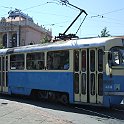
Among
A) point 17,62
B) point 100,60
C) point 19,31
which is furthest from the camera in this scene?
point 19,31

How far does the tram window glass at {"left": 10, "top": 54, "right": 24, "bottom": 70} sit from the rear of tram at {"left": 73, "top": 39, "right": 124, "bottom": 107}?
4878 millimetres

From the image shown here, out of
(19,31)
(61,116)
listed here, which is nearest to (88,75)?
(61,116)

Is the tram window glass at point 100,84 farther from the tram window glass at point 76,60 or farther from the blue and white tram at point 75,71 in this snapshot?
the tram window glass at point 76,60

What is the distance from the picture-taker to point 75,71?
1567cm

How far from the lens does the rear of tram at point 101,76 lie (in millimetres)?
14367

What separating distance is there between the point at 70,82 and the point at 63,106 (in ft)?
4.33

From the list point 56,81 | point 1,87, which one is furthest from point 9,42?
point 56,81

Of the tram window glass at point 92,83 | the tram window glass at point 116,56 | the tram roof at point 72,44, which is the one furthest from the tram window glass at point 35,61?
the tram window glass at point 116,56

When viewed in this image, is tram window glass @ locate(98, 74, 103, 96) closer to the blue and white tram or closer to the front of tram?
the blue and white tram

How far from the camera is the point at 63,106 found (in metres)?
16.5

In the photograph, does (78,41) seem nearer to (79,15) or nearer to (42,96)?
(42,96)

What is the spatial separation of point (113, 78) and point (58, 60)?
3.19 m

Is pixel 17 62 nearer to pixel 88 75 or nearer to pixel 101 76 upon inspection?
pixel 88 75

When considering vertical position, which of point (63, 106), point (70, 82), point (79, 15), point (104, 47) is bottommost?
point (63, 106)
